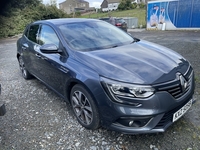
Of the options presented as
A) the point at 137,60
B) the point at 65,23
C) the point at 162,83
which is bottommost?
the point at 162,83

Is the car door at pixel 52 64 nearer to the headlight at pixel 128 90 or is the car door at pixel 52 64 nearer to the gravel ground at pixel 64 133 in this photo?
the gravel ground at pixel 64 133

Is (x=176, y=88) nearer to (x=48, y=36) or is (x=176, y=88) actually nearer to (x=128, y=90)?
(x=128, y=90)

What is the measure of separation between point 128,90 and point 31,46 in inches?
109

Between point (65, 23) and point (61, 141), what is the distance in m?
2.08

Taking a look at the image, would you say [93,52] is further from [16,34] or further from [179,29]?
[16,34]

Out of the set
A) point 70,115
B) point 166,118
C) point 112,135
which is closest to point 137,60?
point 166,118

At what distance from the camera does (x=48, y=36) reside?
328cm

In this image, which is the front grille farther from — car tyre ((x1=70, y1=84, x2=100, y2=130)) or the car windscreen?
the car windscreen

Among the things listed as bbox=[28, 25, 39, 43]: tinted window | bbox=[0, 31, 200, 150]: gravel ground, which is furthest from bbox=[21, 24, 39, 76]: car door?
bbox=[0, 31, 200, 150]: gravel ground

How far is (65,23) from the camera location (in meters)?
3.25

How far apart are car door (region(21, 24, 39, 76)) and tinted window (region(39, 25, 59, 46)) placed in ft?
0.83

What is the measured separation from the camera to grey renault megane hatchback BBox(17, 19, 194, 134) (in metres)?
1.95

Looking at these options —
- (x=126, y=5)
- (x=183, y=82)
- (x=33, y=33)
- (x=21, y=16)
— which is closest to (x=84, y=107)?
(x=183, y=82)

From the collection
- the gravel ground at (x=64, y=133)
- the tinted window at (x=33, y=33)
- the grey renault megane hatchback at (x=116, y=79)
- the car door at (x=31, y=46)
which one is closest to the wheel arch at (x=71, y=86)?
the grey renault megane hatchback at (x=116, y=79)
